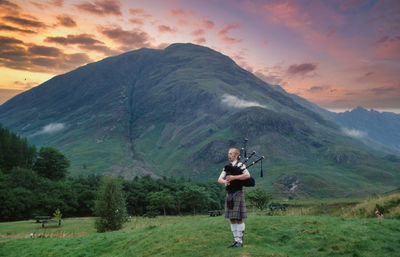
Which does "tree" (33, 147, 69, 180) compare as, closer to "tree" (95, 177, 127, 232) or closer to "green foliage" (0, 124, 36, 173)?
"green foliage" (0, 124, 36, 173)

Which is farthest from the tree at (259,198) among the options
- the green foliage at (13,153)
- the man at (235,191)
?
the green foliage at (13,153)

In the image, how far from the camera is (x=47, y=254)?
21.7 m

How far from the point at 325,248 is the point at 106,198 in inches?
1424

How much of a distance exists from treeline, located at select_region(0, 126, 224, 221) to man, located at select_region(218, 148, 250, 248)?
88770mm

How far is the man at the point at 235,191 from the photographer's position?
1391 cm

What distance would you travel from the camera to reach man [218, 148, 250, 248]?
45.6 feet

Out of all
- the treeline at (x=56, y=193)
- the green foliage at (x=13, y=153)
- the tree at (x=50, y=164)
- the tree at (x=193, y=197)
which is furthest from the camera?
the tree at (x=50, y=164)

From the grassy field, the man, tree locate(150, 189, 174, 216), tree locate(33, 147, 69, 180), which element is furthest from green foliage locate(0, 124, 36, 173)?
the man

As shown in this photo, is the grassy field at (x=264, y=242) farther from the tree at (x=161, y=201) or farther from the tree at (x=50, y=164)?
the tree at (x=50, y=164)

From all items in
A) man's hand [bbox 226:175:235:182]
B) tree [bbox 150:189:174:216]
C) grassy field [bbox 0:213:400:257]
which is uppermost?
man's hand [bbox 226:175:235:182]

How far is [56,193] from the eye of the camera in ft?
326

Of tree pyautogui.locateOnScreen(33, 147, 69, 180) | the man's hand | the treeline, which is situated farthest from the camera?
tree pyautogui.locateOnScreen(33, 147, 69, 180)

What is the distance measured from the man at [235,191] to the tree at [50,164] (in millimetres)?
151295

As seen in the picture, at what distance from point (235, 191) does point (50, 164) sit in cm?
15273
